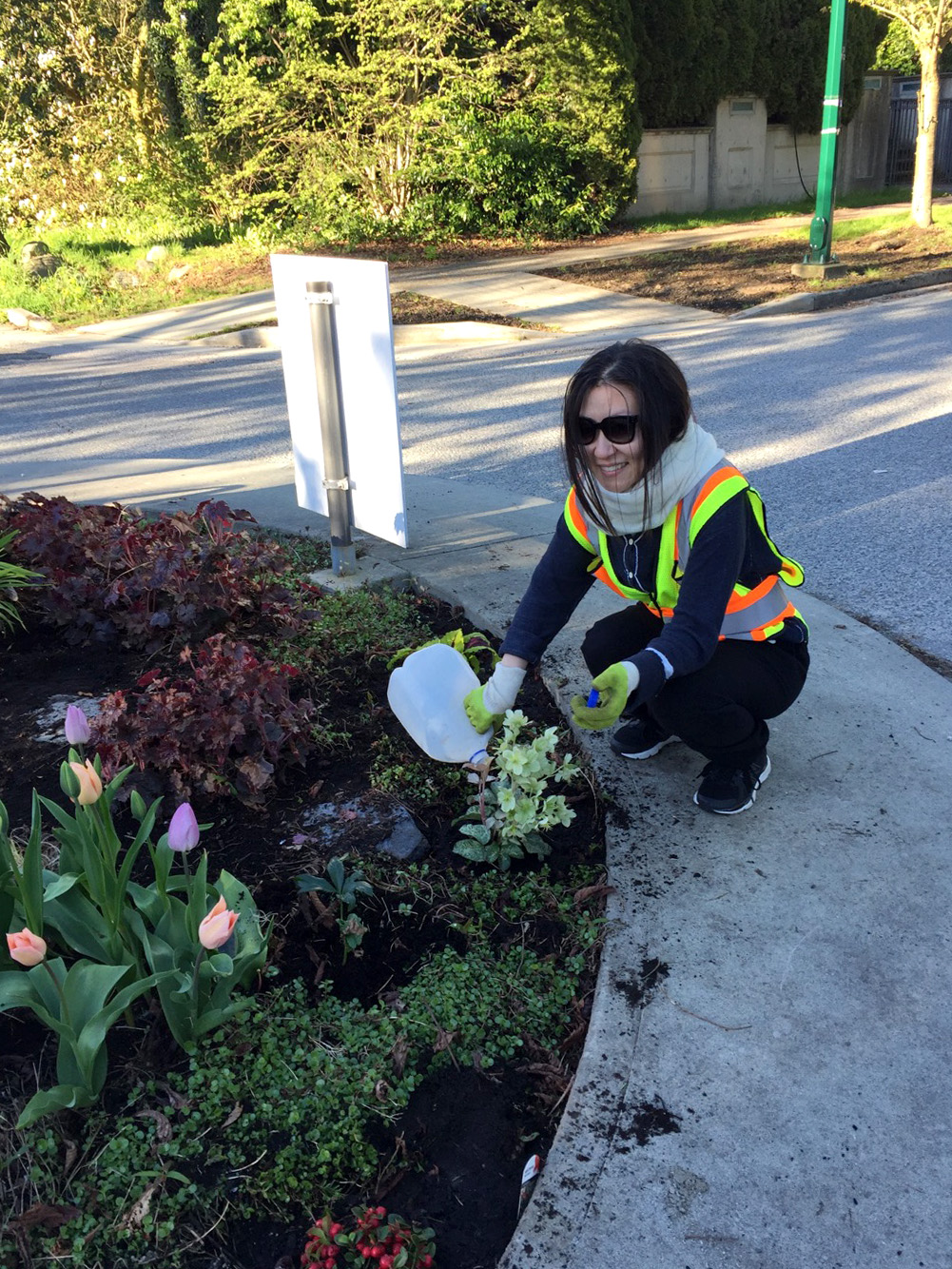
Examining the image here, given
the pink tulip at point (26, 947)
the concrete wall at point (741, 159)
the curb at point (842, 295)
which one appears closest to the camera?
the pink tulip at point (26, 947)

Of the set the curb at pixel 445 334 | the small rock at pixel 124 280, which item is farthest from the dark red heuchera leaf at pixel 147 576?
the small rock at pixel 124 280

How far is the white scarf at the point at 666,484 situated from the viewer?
2342 millimetres

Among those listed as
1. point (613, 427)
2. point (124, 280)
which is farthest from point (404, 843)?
point (124, 280)

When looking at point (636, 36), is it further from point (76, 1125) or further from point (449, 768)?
point (76, 1125)

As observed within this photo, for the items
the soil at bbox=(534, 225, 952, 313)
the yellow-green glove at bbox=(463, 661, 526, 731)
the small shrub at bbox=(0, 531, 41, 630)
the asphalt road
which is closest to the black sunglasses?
the yellow-green glove at bbox=(463, 661, 526, 731)

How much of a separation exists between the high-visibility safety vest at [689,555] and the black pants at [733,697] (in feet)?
0.20

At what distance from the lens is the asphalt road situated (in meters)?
4.70

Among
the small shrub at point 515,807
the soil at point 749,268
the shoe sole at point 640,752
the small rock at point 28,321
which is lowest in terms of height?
the small rock at point 28,321

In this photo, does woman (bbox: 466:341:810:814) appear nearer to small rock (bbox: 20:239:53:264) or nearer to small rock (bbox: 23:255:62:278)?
A: small rock (bbox: 23:255:62:278)

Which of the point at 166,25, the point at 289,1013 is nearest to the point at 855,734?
the point at 289,1013

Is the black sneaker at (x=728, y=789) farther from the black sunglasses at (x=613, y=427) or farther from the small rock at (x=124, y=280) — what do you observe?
the small rock at (x=124, y=280)

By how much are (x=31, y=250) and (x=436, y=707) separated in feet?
53.7

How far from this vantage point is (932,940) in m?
2.13

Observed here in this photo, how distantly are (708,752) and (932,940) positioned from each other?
0.66 metres
